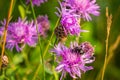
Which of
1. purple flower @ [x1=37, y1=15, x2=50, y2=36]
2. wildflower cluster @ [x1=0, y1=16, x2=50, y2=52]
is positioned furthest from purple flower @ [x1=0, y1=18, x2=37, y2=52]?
purple flower @ [x1=37, y1=15, x2=50, y2=36]

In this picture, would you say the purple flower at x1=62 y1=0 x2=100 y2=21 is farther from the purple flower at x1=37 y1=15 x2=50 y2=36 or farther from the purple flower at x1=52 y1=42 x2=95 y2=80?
the purple flower at x1=37 y1=15 x2=50 y2=36

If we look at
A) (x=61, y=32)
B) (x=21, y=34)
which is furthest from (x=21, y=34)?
(x=61, y=32)

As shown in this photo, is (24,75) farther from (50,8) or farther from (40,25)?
(50,8)

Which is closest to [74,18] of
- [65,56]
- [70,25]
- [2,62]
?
[70,25]

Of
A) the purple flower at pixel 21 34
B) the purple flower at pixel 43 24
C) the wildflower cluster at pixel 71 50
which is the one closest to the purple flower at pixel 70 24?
the wildflower cluster at pixel 71 50

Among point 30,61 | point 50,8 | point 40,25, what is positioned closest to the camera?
point 40,25

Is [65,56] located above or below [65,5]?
below
